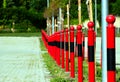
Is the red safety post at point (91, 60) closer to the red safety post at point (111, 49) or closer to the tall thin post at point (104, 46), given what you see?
the tall thin post at point (104, 46)

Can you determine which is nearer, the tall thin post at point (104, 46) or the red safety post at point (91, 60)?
the tall thin post at point (104, 46)

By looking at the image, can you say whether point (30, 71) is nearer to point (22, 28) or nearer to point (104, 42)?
point (104, 42)

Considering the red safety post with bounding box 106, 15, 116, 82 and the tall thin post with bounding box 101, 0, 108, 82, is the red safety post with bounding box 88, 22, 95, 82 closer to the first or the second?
the tall thin post with bounding box 101, 0, 108, 82

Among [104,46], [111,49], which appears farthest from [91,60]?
[111,49]

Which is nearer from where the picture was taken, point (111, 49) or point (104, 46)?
point (111, 49)

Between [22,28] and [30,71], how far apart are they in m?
66.6

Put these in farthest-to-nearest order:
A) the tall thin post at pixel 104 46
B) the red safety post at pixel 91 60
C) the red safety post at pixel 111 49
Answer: the red safety post at pixel 91 60
the tall thin post at pixel 104 46
the red safety post at pixel 111 49

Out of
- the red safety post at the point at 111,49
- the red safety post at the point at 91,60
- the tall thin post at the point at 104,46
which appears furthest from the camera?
the red safety post at the point at 91,60

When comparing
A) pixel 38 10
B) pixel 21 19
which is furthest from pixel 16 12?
pixel 38 10

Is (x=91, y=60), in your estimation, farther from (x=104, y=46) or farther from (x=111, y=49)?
(x=111, y=49)

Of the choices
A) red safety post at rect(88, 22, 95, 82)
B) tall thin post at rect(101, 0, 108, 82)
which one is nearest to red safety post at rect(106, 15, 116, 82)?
tall thin post at rect(101, 0, 108, 82)

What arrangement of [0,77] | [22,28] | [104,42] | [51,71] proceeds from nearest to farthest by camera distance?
[104,42] → [0,77] → [51,71] → [22,28]

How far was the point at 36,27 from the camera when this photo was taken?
83.9 meters

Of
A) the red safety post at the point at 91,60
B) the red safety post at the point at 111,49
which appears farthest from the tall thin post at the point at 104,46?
the red safety post at the point at 91,60
